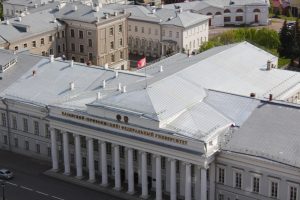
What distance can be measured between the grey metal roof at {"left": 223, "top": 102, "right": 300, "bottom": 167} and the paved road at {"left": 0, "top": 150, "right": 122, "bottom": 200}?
1830 centimetres

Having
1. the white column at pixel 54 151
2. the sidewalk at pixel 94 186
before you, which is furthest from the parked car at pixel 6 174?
the white column at pixel 54 151

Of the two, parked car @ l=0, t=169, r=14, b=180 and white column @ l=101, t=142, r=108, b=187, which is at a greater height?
white column @ l=101, t=142, r=108, b=187

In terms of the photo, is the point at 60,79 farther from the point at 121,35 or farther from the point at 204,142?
A: the point at 121,35

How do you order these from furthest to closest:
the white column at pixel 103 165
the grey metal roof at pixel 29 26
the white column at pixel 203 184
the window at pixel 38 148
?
the grey metal roof at pixel 29 26 → the window at pixel 38 148 → the white column at pixel 103 165 → the white column at pixel 203 184

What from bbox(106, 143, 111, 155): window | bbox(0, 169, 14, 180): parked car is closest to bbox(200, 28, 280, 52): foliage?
bbox(106, 143, 111, 155): window

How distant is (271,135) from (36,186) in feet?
104

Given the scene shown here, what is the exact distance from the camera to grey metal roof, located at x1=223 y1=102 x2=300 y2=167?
7250 cm

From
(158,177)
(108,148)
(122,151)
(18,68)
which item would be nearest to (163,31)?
(18,68)

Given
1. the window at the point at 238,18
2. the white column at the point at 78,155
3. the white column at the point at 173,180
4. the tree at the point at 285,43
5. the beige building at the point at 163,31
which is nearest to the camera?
the white column at the point at 173,180

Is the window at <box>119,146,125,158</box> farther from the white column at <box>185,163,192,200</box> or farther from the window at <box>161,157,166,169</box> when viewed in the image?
the white column at <box>185,163,192,200</box>

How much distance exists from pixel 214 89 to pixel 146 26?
62.9 metres

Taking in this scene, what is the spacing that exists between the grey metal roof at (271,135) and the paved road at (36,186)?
18.3 metres

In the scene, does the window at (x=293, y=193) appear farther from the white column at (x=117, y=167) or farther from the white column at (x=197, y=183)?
the white column at (x=117, y=167)

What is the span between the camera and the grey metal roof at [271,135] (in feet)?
238
